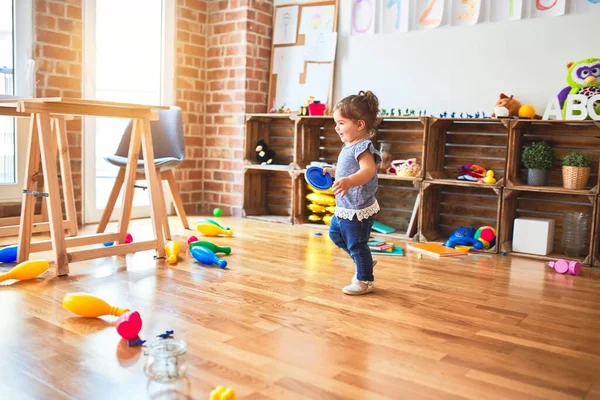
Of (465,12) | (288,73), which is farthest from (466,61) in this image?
(288,73)

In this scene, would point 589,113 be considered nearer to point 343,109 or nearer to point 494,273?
→ point 494,273

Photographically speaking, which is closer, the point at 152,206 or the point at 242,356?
the point at 242,356

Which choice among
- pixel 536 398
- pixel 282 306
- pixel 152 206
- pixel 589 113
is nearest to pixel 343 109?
pixel 282 306

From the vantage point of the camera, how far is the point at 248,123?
4.93 metres

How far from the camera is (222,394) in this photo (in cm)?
149

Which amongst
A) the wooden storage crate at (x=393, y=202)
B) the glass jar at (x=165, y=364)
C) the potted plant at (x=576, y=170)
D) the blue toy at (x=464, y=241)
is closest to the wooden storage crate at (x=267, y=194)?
the wooden storage crate at (x=393, y=202)

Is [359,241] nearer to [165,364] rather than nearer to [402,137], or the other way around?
[165,364]

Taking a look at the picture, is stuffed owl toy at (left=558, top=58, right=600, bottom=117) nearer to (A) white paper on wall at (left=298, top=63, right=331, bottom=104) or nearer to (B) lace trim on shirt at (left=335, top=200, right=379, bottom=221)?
(B) lace trim on shirt at (left=335, top=200, right=379, bottom=221)

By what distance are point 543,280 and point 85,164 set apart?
10.3 ft

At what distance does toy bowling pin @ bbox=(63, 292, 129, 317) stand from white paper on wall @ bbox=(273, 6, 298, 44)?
10.7ft

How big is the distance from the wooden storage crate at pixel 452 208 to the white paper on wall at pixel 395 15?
119 cm

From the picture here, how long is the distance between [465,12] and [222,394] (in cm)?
342

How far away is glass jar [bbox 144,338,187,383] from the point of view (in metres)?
1.65

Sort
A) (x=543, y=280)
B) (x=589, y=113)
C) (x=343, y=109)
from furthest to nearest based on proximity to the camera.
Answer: (x=589, y=113) < (x=543, y=280) < (x=343, y=109)
